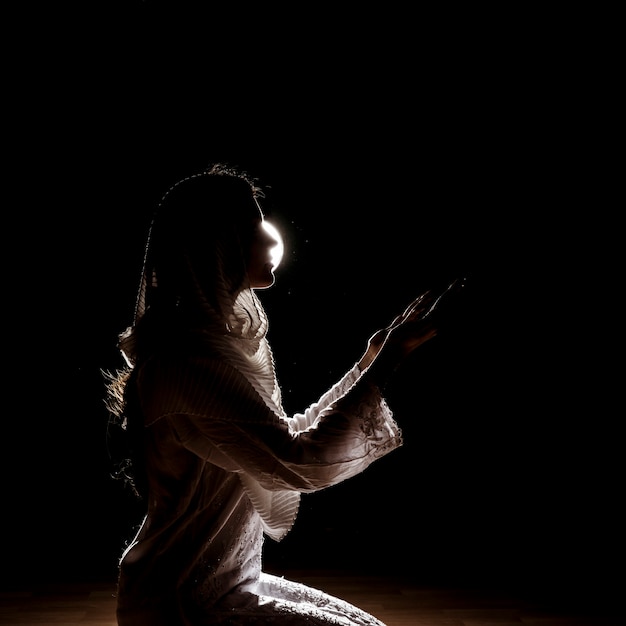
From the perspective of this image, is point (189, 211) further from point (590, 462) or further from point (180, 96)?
point (590, 462)

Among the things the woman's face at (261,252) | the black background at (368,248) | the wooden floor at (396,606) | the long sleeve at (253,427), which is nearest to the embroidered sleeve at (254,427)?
the long sleeve at (253,427)

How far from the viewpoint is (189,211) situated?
3.90ft

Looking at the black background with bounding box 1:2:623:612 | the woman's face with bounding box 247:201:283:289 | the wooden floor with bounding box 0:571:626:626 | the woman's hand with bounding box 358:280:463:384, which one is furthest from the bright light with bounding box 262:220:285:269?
the black background with bounding box 1:2:623:612

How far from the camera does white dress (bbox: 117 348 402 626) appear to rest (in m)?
1.09

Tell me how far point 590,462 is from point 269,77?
2.31 m

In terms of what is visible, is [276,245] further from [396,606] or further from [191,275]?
[396,606]

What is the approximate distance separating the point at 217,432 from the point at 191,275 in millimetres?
250

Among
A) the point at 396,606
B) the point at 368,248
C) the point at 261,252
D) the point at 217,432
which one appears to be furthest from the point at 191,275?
the point at 368,248

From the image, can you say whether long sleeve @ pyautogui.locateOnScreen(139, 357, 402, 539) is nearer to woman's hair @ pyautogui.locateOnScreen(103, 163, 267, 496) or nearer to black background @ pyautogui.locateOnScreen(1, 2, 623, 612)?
woman's hair @ pyautogui.locateOnScreen(103, 163, 267, 496)

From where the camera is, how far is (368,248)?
339 centimetres

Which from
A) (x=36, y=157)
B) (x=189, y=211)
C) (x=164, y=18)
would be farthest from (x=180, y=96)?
(x=189, y=211)

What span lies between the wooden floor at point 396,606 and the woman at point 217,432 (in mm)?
1610

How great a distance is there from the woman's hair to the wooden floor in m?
1.73

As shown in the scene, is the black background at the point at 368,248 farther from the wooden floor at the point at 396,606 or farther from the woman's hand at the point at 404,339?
the woman's hand at the point at 404,339
